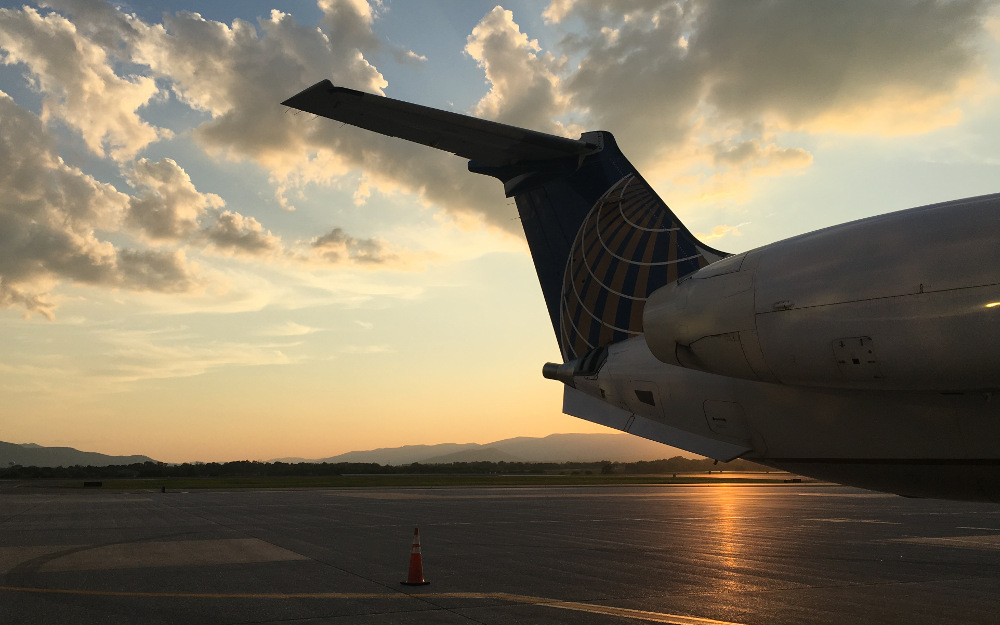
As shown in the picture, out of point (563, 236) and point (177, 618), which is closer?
point (177, 618)

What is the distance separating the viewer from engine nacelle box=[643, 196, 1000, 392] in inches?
174

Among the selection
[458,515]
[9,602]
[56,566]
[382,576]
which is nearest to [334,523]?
[458,515]

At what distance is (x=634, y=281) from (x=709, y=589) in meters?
3.81

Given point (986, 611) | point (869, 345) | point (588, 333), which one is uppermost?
point (588, 333)

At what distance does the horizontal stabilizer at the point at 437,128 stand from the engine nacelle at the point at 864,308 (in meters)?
2.80

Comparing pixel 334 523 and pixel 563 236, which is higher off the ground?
pixel 563 236

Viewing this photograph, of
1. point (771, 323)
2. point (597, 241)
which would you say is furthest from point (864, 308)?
point (597, 241)

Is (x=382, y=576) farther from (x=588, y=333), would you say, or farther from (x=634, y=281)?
(x=634, y=281)

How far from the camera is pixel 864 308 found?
15.7 feet

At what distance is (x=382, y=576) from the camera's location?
10125 mm

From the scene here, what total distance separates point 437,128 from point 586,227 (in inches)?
99.4

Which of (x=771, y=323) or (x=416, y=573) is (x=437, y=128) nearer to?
(x=771, y=323)

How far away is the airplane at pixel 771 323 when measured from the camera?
15.0 ft

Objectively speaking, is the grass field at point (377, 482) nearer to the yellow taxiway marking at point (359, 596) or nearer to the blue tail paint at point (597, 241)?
the yellow taxiway marking at point (359, 596)
